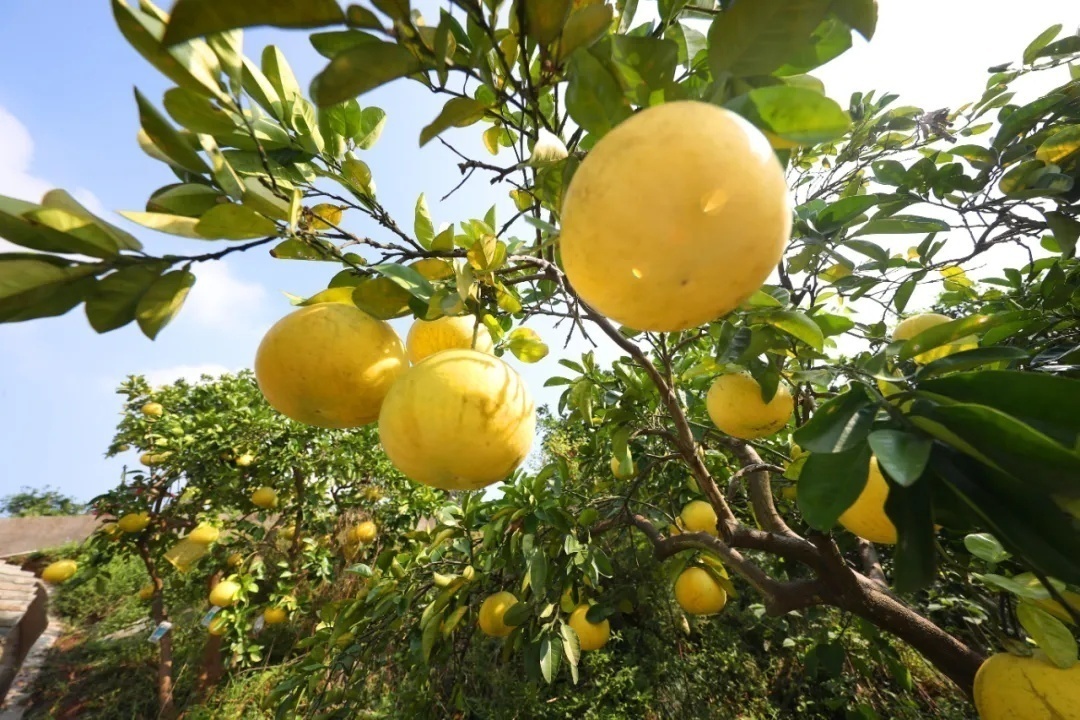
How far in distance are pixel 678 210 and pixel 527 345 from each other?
31.7 inches

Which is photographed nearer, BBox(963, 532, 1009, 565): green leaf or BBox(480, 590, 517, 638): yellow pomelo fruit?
BBox(963, 532, 1009, 565): green leaf

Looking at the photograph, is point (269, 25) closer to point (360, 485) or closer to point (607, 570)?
point (607, 570)

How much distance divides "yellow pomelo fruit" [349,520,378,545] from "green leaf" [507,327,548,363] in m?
4.02

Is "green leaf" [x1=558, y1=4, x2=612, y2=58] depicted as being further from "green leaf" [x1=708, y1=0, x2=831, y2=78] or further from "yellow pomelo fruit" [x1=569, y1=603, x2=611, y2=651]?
"yellow pomelo fruit" [x1=569, y1=603, x2=611, y2=651]

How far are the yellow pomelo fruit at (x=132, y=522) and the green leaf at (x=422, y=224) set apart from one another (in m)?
4.51

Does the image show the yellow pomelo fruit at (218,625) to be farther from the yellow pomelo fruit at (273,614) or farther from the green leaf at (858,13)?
the green leaf at (858,13)

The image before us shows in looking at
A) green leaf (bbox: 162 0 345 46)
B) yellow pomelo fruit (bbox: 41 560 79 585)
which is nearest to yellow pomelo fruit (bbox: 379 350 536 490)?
green leaf (bbox: 162 0 345 46)

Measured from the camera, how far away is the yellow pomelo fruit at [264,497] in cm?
405

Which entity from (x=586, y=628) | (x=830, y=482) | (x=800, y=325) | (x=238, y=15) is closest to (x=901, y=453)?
(x=830, y=482)

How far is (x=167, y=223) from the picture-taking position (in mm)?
569

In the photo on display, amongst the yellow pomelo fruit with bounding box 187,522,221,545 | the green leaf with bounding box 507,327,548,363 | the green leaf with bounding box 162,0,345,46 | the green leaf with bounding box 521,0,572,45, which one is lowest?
the yellow pomelo fruit with bounding box 187,522,221,545

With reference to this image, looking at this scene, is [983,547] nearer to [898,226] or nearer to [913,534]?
[898,226]

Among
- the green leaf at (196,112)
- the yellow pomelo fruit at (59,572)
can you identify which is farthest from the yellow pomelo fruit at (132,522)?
the green leaf at (196,112)

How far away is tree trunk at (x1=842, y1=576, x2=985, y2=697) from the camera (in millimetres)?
1268
